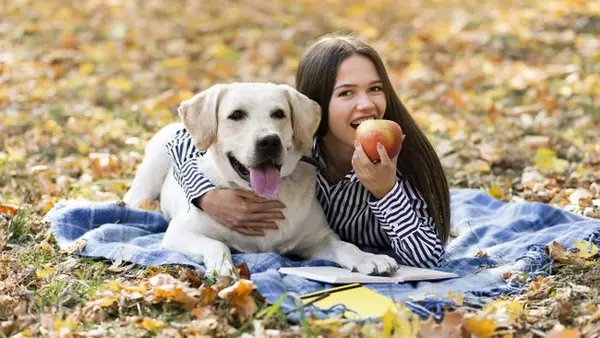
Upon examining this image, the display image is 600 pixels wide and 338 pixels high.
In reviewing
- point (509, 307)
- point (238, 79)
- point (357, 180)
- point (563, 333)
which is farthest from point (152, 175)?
point (238, 79)

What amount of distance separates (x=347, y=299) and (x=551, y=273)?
3.52 feet

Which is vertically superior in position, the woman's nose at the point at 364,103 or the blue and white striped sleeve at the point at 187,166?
the woman's nose at the point at 364,103

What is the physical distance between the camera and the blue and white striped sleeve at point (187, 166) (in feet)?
13.2

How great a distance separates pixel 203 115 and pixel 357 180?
0.82 m

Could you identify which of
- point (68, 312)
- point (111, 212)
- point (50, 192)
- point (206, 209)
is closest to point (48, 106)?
point (50, 192)

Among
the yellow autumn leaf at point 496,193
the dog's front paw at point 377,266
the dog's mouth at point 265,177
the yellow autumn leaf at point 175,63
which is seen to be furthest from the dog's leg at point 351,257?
the yellow autumn leaf at point 175,63

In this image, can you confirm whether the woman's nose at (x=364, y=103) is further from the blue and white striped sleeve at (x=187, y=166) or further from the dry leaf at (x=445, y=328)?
the dry leaf at (x=445, y=328)

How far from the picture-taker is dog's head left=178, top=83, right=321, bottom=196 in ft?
12.1

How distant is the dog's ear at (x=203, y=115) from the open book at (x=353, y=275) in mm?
728

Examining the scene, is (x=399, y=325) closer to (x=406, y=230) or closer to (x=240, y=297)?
(x=240, y=297)

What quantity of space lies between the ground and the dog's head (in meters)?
0.57

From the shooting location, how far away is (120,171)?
19.0 feet

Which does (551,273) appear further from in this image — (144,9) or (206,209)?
(144,9)

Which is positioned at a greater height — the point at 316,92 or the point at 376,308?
the point at 316,92
